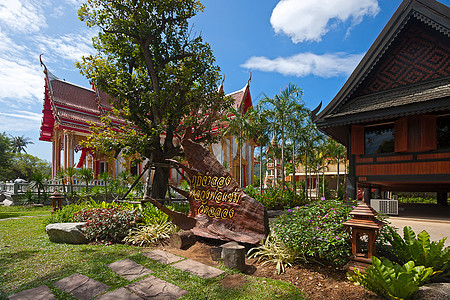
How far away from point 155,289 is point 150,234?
253 cm

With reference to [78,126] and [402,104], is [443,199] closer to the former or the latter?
[402,104]

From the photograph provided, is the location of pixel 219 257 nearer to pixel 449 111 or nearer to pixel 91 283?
pixel 91 283

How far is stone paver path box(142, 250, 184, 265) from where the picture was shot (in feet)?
15.4

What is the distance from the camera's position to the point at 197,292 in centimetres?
352

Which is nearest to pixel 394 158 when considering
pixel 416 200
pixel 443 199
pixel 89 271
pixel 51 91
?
pixel 89 271

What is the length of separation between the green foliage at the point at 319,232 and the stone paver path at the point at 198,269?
1369 mm

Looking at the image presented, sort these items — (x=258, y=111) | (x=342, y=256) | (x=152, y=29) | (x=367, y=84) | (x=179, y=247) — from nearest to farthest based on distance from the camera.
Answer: (x=342, y=256) → (x=179, y=247) → (x=152, y=29) → (x=367, y=84) → (x=258, y=111)

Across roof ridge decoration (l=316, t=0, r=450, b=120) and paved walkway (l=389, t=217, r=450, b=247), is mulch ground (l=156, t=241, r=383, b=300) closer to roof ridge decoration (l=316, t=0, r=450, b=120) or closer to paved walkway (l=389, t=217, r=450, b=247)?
paved walkway (l=389, t=217, r=450, b=247)

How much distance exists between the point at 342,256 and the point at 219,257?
2.24m

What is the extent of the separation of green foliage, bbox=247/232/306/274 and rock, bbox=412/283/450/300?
1.78 metres

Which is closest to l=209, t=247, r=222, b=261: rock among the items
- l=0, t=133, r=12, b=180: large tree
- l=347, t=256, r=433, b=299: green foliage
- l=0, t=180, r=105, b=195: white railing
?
l=347, t=256, r=433, b=299: green foliage

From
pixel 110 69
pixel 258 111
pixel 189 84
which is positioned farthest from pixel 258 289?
pixel 258 111

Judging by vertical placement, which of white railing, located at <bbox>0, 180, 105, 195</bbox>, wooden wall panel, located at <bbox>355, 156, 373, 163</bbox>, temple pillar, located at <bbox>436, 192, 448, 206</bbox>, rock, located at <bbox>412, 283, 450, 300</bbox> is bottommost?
temple pillar, located at <bbox>436, 192, 448, 206</bbox>

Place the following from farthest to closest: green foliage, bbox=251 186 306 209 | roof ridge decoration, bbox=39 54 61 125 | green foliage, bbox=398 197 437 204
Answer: green foliage, bbox=398 197 437 204
roof ridge decoration, bbox=39 54 61 125
green foliage, bbox=251 186 306 209
